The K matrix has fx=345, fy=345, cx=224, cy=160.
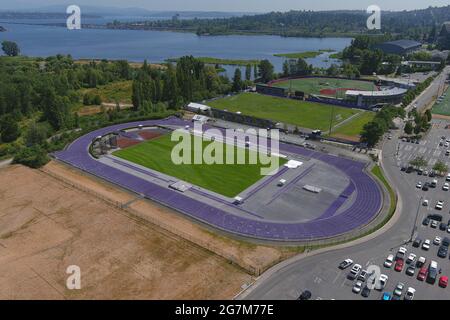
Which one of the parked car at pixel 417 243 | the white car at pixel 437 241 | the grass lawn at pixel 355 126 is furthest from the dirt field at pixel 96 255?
the grass lawn at pixel 355 126

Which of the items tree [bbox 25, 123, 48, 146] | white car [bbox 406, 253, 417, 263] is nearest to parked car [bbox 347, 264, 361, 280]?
white car [bbox 406, 253, 417, 263]

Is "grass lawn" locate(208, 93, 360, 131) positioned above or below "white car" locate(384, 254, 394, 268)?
above

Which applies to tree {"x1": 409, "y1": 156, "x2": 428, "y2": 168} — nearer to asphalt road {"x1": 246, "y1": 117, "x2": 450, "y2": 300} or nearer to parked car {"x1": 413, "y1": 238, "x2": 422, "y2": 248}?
asphalt road {"x1": 246, "y1": 117, "x2": 450, "y2": 300}

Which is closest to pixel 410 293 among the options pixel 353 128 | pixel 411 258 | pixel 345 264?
pixel 411 258

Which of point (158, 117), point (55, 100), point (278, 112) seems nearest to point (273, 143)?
point (278, 112)

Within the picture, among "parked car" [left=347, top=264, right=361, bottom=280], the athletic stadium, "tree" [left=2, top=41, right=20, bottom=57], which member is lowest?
"parked car" [left=347, top=264, right=361, bottom=280]
